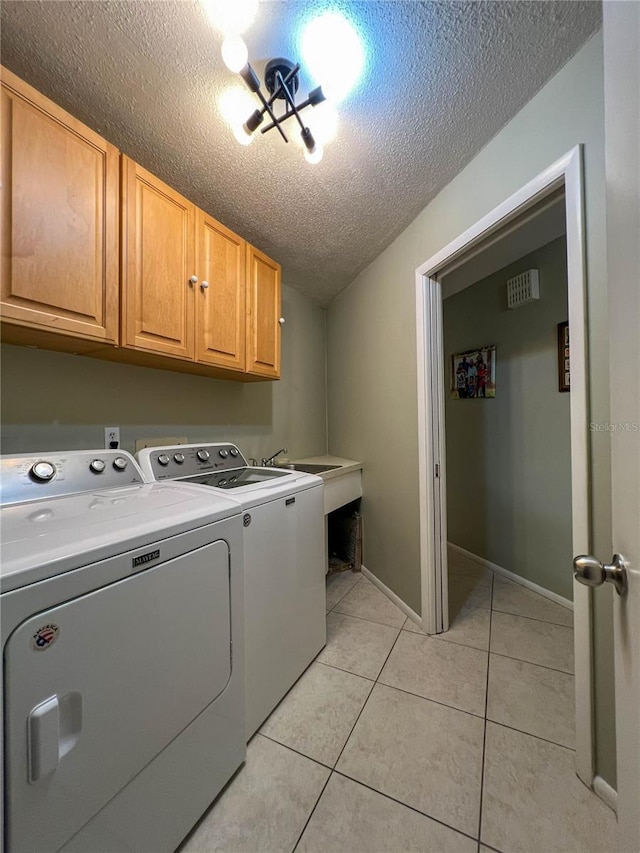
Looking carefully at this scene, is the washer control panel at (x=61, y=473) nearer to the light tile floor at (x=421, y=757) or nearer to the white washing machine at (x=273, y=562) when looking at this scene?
the white washing machine at (x=273, y=562)

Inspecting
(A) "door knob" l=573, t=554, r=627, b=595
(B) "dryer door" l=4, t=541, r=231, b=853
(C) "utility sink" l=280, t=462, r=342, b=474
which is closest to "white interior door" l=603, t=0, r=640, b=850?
(A) "door knob" l=573, t=554, r=627, b=595

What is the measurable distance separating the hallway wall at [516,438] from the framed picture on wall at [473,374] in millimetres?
46

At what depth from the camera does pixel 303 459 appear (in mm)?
2705

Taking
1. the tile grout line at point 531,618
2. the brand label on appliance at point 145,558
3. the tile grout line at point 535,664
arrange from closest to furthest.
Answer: the brand label on appliance at point 145,558 → the tile grout line at point 535,664 → the tile grout line at point 531,618

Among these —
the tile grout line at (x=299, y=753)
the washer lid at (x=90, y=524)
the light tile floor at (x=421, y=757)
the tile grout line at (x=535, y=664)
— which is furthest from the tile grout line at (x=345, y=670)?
the washer lid at (x=90, y=524)

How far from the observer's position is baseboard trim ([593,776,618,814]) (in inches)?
36.1

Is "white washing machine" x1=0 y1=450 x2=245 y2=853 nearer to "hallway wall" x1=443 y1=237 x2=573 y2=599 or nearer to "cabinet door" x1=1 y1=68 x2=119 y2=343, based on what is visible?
"cabinet door" x1=1 y1=68 x2=119 y2=343

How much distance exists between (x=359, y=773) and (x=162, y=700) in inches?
29.5

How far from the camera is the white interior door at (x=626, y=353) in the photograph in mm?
450

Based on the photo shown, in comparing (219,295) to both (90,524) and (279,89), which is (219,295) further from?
(90,524)

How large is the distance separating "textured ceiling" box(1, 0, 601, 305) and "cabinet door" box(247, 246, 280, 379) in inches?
12.5

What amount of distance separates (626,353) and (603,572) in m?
0.37

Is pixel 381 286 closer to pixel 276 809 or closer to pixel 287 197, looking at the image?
pixel 287 197

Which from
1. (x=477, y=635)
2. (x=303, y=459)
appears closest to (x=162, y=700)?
(x=477, y=635)
